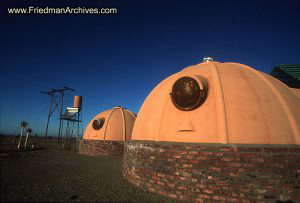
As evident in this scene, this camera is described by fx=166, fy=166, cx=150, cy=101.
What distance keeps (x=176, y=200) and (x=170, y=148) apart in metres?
1.58

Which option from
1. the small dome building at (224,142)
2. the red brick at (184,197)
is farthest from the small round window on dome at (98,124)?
the red brick at (184,197)

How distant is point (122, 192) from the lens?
19.3 ft

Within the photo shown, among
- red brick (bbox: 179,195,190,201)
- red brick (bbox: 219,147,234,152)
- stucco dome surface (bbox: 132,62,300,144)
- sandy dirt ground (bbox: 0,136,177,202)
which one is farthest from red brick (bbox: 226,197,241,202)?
sandy dirt ground (bbox: 0,136,177,202)

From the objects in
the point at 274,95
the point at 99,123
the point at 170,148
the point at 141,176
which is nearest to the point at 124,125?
the point at 99,123

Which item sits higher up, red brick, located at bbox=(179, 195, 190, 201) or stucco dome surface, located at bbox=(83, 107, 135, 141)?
stucco dome surface, located at bbox=(83, 107, 135, 141)

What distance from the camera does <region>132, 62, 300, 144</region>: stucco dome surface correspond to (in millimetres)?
4930

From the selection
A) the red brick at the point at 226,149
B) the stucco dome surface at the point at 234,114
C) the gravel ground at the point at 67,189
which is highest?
the stucco dome surface at the point at 234,114

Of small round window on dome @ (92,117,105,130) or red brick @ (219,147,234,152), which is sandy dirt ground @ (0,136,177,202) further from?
small round window on dome @ (92,117,105,130)

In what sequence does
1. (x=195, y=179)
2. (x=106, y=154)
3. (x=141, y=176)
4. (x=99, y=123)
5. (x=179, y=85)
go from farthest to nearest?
(x=99, y=123)
(x=106, y=154)
(x=141, y=176)
(x=179, y=85)
(x=195, y=179)

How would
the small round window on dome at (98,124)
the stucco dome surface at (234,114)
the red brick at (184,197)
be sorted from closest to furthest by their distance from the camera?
1. the stucco dome surface at (234,114)
2. the red brick at (184,197)
3. the small round window on dome at (98,124)

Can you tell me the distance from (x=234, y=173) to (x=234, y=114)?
171 centimetres

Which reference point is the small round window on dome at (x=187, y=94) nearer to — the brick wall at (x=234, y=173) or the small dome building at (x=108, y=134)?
the brick wall at (x=234, y=173)

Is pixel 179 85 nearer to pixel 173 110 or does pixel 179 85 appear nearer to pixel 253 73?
pixel 173 110

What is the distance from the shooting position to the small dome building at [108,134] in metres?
15.9
